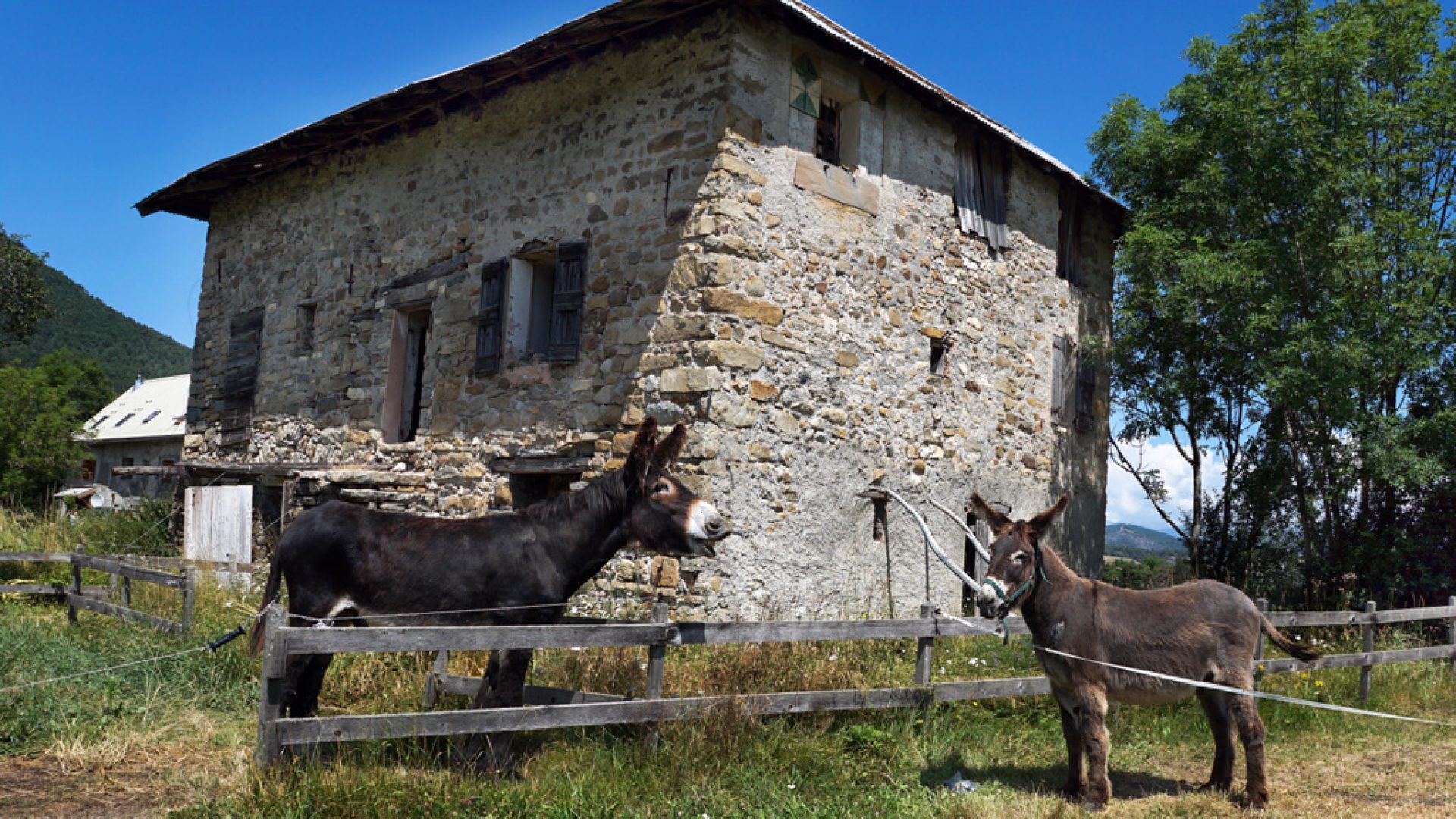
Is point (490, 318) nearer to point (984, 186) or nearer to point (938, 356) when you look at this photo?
point (938, 356)

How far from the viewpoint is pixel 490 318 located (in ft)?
37.0

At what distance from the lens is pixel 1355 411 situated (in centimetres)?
1180

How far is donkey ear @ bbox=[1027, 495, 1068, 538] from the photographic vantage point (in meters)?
5.57

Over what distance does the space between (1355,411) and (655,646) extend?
32.2ft

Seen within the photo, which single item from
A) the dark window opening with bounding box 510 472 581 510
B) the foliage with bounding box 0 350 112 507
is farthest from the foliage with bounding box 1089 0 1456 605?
the foliage with bounding box 0 350 112 507

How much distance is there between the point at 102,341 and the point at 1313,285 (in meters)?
74.0

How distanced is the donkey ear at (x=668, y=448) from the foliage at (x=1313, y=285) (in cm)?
877

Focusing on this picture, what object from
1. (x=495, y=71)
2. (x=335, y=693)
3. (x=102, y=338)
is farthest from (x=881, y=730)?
(x=102, y=338)

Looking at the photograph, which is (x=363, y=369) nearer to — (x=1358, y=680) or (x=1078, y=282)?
(x=1078, y=282)

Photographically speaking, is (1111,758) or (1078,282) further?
(1078,282)

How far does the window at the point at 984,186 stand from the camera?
12.0 metres

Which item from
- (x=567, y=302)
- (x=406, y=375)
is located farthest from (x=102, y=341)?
(x=567, y=302)

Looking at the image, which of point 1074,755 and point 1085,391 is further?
point 1085,391

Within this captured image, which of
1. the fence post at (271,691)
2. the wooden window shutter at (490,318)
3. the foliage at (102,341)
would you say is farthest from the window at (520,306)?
the foliage at (102,341)
